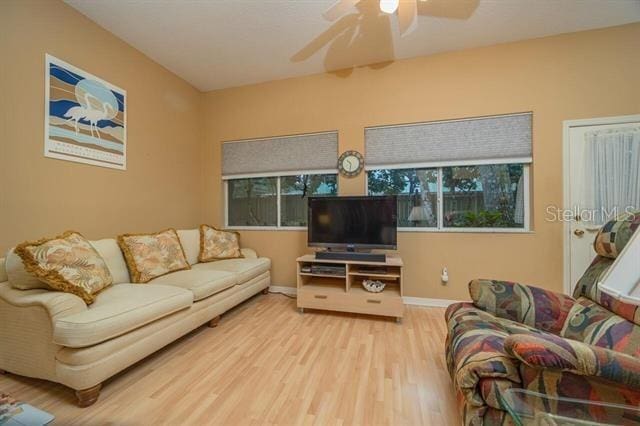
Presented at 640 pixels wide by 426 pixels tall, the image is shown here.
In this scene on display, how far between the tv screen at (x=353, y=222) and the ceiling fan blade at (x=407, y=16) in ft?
5.22

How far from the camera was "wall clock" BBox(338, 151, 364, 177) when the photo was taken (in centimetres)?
296

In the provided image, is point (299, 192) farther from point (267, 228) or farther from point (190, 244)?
point (190, 244)

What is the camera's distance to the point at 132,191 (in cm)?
267

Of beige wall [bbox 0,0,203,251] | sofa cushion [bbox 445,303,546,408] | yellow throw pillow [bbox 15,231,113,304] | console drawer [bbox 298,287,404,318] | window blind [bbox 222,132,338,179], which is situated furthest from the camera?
window blind [bbox 222,132,338,179]

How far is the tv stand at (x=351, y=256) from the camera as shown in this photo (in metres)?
2.52

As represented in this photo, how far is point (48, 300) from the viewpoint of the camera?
55.0 inches

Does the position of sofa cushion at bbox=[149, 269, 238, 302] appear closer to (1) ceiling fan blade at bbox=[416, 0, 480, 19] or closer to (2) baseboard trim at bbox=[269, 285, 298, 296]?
(2) baseboard trim at bbox=[269, 285, 298, 296]

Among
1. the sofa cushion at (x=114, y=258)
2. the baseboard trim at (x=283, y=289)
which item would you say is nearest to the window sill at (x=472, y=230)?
the baseboard trim at (x=283, y=289)

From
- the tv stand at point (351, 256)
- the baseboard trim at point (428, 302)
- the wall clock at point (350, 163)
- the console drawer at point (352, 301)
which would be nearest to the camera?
the console drawer at point (352, 301)

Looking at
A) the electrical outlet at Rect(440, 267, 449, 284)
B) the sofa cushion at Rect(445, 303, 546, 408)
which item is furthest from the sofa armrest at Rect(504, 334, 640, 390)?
the electrical outlet at Rect(440, 267, 449, 284)

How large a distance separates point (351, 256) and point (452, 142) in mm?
1623

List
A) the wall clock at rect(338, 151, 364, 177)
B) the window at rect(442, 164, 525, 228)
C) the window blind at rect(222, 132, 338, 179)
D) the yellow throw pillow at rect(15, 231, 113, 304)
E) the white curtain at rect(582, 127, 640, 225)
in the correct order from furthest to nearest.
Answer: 1. the window blind at rect(222, 132, 338, 179)
2. the wall clock at rect(338, 151, 364, 177)
3. the window at rect(442, 164, 525, 228)
4. the white curtain at rect(582, 127, 640, 225)
5. the yellow throw pillow at rect(15, 231, 113, 304)

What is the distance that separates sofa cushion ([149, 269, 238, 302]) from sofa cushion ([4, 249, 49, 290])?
0.70 meters

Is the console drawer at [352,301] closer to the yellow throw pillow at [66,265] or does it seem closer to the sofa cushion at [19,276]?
the yellow throw pillow at [66,265]
